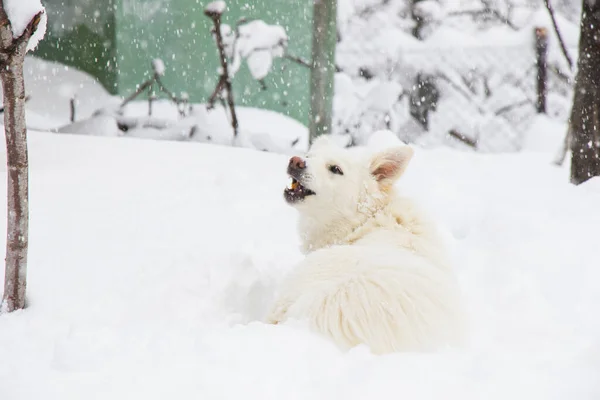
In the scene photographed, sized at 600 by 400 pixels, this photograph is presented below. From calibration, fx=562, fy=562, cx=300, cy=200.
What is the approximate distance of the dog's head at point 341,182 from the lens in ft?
10.5

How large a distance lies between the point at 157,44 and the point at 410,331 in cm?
650

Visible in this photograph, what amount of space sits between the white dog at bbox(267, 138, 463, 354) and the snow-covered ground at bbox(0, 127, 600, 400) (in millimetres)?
113

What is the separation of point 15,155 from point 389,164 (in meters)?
1.91

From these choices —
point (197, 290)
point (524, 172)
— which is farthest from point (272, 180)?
point (524, 172)

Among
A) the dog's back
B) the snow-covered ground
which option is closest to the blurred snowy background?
the snow-covered ground

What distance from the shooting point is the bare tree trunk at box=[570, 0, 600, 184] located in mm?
4949

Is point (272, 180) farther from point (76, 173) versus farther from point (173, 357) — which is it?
point (173, 357)

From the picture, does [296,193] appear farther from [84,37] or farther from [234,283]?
[84,37]

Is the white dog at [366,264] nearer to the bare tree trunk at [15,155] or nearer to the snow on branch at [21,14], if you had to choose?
the bare tree trunk at [15,155]

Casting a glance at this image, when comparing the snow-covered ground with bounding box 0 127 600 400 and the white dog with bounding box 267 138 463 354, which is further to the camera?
the white dog with bounding box 267 138 463 354

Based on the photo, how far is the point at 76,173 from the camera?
14.6 feet

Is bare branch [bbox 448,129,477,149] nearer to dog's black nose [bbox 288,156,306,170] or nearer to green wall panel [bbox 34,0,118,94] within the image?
green wall panel [bbox 34,0,118,94]

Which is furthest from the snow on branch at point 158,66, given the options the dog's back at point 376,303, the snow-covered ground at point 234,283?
the dog's back at point 376,303

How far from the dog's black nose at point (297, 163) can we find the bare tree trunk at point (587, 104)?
10.4 ft
